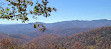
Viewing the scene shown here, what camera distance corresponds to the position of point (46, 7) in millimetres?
8781

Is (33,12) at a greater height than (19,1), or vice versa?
(19,1)

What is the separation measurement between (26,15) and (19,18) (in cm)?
59

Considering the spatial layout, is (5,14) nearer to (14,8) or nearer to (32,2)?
(14,8)

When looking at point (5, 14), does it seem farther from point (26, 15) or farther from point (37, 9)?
point (37, 9)

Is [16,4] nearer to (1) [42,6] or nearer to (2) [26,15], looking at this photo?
(2) [26,15]

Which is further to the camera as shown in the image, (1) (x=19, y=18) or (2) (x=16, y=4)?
(1) (x=19, y=18)

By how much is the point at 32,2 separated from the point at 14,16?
153 centimetres

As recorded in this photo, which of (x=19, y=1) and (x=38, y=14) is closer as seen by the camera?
(x=19, y=1)

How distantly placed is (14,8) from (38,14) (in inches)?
60.5

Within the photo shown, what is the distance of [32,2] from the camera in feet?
27.9

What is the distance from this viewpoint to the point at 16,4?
28.1 feet

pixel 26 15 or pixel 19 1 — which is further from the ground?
pixel 19 1

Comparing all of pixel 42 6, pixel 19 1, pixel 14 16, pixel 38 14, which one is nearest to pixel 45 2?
pixel 42 6

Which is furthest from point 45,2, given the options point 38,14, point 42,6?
point 38,14
